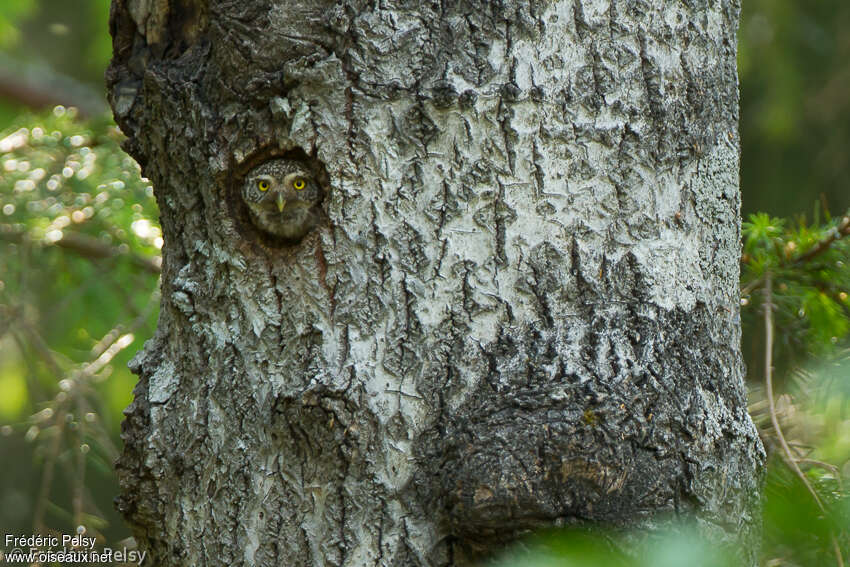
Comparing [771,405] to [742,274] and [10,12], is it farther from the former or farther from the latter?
[10,12]

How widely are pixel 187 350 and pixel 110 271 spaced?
175 cm

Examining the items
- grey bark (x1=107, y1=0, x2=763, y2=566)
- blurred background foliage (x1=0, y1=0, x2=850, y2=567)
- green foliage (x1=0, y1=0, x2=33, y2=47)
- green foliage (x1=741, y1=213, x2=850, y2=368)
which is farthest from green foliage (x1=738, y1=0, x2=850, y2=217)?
green foliage (x1=0, y1=0, x2=33, y2=47)

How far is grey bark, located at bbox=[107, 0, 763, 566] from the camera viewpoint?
1161 mm

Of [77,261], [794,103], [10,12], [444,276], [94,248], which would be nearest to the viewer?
[444,276]

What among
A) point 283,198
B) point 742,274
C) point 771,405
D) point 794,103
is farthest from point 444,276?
point 794,103

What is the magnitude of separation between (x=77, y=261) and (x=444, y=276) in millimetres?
2316

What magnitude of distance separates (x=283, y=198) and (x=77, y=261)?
2168mm

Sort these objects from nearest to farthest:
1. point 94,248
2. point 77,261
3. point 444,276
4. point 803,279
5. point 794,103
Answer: point 444,276, point 803,279, point 94,248, point 77,261, point 794,103

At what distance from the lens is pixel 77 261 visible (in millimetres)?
3059

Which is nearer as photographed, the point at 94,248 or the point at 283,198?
the point at 283,198

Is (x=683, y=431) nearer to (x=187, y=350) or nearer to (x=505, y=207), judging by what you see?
(x=505, y=207)

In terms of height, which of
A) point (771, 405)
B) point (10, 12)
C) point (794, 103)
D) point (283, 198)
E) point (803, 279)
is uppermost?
point (10, 12)

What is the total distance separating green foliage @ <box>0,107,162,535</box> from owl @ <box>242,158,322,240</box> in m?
1.35

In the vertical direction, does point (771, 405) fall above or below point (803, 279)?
below
